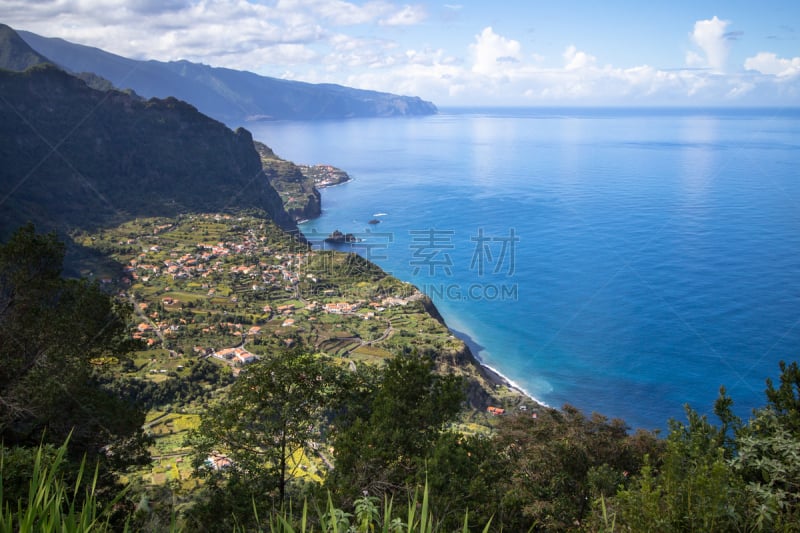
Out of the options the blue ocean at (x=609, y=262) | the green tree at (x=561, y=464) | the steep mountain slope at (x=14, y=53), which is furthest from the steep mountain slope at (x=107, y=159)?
the green tree at (x=561, y=464)

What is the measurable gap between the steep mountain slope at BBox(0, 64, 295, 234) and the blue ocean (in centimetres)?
1312

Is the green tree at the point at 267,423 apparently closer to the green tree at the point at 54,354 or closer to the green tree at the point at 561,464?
the green tree at the point at 54,354

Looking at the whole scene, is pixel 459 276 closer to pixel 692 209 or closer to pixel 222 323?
pixel 222 323

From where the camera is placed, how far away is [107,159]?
5878cm

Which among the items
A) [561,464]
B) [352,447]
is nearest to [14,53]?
[352,447]

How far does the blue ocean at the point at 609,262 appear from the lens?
3053 centimetres

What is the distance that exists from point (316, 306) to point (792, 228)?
44.8 metres

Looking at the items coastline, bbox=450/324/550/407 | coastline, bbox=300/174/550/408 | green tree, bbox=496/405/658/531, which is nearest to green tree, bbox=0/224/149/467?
green tree, bbox=496/405/658/531

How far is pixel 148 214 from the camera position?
53.8 metres

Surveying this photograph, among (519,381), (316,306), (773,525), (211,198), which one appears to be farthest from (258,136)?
(773,525)

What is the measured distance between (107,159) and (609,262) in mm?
52969

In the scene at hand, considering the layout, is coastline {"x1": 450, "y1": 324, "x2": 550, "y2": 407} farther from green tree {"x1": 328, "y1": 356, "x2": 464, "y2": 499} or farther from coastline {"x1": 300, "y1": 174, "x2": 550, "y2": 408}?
green tree {"x1": 328, "y1": 356, "x2": 464, "y2": 499}

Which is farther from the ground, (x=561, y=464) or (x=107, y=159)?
(x=107, y=159)

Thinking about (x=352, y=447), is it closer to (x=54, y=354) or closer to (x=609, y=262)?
(x=54, y=354)
